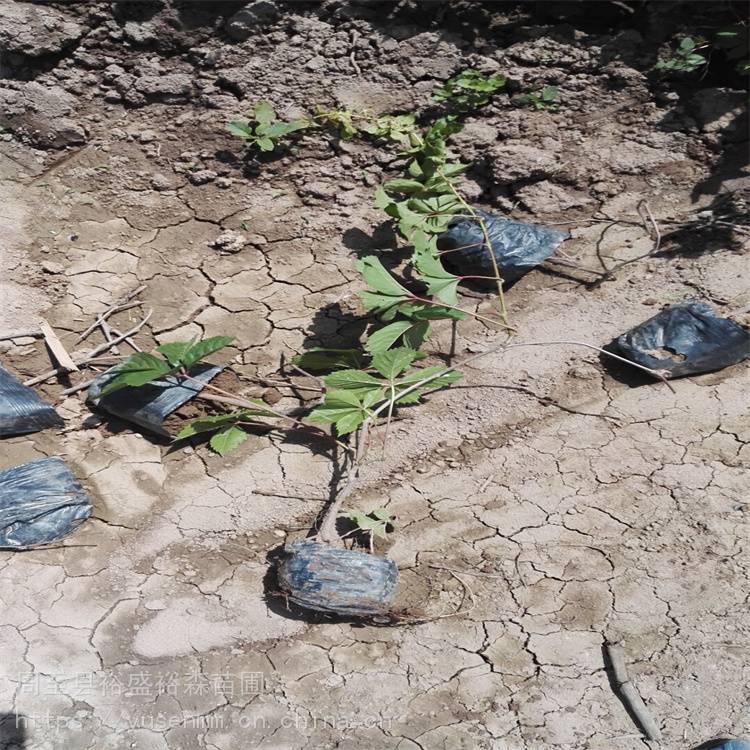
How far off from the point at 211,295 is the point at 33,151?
1212 millimetres

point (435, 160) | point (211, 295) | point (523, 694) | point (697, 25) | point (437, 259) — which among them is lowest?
point (523, 694)

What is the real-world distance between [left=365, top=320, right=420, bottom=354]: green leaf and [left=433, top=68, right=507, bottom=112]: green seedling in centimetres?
144

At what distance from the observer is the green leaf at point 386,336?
2.99 metres

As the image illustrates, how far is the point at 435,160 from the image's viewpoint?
3.62 meters

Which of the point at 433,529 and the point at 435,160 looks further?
the point at 435,160

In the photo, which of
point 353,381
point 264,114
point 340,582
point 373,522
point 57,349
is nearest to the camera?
point 340,582

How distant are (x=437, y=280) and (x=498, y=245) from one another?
1.48 ft

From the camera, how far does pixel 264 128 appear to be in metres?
3.88

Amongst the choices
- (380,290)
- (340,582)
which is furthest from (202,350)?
(340,582)

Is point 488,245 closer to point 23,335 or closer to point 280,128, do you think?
point 280,128

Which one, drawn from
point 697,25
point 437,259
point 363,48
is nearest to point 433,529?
point 437,259

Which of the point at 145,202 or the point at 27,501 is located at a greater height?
the point at 145,202

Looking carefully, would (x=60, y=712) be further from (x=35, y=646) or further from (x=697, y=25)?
(x=697, y=25)

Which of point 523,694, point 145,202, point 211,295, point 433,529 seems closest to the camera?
point 523,694
